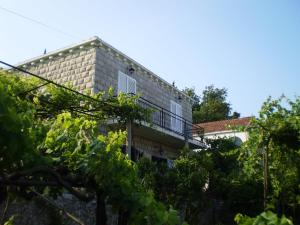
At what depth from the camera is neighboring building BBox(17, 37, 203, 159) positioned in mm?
15312

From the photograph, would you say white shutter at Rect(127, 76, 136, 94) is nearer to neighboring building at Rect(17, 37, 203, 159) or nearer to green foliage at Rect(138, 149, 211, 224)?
neighboring building at Rect(17, 37, 203, 159)

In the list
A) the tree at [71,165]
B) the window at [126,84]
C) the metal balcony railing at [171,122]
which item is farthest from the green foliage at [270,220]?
the metal balcony railing at [171,122]

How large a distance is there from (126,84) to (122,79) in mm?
310

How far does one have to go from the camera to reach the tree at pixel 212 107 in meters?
44.0

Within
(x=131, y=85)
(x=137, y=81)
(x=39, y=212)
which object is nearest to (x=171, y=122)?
(x=137, y=81)

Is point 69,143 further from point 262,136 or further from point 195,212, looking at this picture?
point 195,212

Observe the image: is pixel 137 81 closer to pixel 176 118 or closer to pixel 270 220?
pixel 176 118

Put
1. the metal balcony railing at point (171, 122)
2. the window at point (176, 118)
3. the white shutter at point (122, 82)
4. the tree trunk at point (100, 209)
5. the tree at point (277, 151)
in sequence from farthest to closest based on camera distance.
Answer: the window at point (176, 118)
the metal balcony railing at point (171, 122)
the white shutter at point (122, 82)
the tree at point (277, 151)
the tree trunk at point (100, 209)

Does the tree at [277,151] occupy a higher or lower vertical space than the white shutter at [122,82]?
lower

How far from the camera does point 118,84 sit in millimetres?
16375

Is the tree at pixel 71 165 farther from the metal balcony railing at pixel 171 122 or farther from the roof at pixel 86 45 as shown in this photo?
the metal balcony railing at pixel 171 122

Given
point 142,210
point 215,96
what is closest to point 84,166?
point 142,210

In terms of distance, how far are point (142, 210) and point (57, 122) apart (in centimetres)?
121

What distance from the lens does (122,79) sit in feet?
54.8
